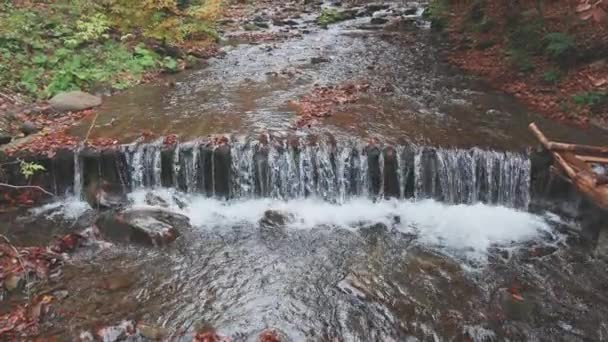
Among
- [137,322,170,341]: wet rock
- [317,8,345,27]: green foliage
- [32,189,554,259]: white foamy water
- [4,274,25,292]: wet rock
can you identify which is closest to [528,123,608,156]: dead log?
[32,189,554,259]: white foamy water

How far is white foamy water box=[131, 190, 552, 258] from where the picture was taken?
7.53 m

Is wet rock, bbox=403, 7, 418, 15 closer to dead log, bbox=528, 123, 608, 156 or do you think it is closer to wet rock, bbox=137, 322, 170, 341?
dead log, bbox=528, 123, 608, 156

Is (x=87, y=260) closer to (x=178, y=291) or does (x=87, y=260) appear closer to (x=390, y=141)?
(x=178, y=291)

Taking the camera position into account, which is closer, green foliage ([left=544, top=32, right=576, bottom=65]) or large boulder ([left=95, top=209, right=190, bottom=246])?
large boulder ([left=95, top=209, right=190, bottom=246])

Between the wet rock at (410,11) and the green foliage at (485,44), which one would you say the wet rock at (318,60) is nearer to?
the green foliage at (485,44)

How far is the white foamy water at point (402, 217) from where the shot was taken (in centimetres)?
753

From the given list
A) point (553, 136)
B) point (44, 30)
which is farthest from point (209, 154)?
point (44, 30)

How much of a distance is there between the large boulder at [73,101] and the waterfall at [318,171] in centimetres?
240

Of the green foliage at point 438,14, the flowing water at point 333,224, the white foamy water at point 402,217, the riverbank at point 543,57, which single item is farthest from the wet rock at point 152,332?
the green foliage at point 438,14

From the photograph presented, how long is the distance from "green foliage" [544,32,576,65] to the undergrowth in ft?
30.5

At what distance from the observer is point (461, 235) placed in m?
7.59

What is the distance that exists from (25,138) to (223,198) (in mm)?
3702

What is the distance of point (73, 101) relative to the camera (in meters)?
10.4

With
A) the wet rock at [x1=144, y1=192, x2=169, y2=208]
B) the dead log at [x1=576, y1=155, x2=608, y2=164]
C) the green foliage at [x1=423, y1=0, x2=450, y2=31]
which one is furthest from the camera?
the green foliage at [x1=423, y1=0, x2=450, y2=31]
